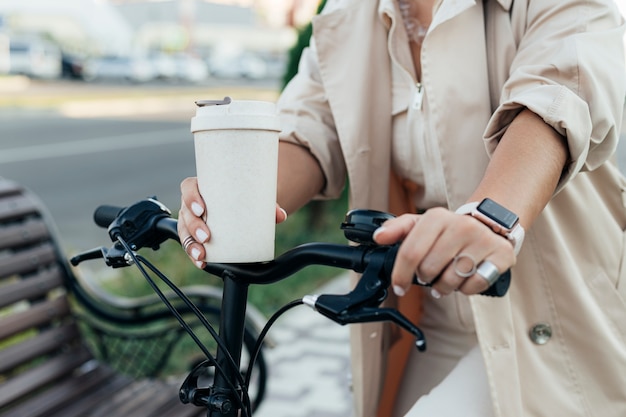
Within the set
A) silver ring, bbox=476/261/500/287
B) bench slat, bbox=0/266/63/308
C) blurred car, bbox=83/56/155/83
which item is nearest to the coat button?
silver ring, bbox=476/261/500/287

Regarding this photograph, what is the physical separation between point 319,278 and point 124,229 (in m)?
4.64

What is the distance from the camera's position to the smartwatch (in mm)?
1168

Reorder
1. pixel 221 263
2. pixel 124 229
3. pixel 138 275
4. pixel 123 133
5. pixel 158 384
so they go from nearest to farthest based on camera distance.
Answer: pixel 221 263 → pixel 124 229 → pixel 158 384 → pixel 138 275 → pixel 123 133

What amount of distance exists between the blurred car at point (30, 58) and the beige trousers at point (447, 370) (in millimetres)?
33126

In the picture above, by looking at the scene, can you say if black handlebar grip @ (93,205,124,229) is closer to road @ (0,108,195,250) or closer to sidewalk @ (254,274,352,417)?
sidewalk @ (254,274,352,417)

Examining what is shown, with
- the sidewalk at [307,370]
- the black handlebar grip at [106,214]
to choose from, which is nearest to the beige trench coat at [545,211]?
the black handlebar grip at [106,214]

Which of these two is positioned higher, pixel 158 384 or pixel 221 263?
pixel 221 263

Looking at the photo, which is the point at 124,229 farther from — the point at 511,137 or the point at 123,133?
the point at 123,133

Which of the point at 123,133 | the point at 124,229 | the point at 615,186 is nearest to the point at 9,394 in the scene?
the point at 124,229

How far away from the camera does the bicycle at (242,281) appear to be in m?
1.12

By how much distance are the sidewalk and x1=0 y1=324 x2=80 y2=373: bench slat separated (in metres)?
1.03

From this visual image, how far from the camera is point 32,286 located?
9.31 ft

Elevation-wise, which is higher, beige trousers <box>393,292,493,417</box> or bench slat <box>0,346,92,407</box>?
beige trousers <box>393,292,493,417</box>

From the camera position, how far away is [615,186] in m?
1.71
